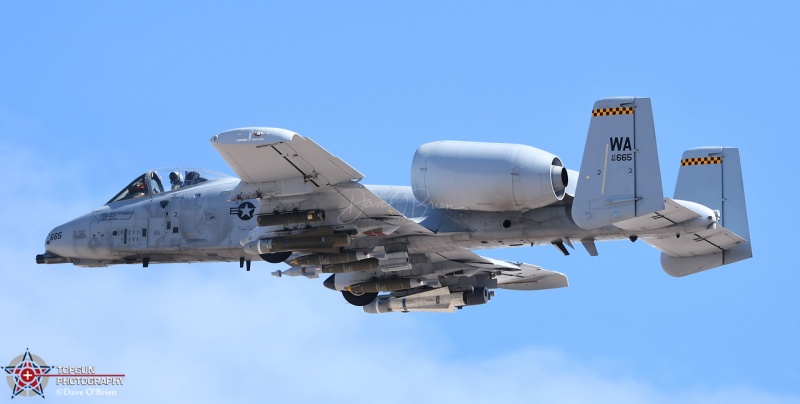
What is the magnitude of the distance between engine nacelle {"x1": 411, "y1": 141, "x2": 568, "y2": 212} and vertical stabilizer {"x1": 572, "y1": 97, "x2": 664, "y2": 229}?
1.81 m

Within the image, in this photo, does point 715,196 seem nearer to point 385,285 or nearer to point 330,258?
point 385,285

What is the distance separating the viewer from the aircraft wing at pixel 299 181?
1142 inches

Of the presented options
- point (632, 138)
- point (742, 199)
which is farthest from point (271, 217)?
point (742, 199)

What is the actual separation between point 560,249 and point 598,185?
168 inches

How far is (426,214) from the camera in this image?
3241 centimetres

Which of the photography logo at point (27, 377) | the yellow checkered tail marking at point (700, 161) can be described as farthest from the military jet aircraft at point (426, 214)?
the photography logo at point (27, 377)

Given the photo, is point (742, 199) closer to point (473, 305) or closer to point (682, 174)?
point (682, 174)

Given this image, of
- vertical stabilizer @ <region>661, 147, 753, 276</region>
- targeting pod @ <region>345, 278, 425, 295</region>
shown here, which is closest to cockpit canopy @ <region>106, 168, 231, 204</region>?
targeting pod @ <region>345, 278, 425, 295</region>

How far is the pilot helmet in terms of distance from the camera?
36094 mm

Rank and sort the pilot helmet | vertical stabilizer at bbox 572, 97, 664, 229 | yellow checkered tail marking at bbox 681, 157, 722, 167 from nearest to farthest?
vertical stabilizer at bbox 572, 97, 664, 229 → yellow checkered tail marking at bbox 681, 157, 722, 167 → the pilot helmet

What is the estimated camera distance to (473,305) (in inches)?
1483

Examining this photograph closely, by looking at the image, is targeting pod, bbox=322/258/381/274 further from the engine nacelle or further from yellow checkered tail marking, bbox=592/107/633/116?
yellow checkered tail marking, bbox=592/107/633/116

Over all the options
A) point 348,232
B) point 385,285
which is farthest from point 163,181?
point 385,285

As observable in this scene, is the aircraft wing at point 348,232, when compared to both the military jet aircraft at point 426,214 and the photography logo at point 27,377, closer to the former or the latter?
the military jet aircraft at point 426,214
